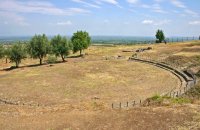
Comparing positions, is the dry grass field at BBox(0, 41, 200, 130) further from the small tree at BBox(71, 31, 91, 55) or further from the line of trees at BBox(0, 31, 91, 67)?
the small tree at BBox(71, 31, 91, 55)

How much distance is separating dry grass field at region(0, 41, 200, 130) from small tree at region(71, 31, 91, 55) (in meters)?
17.5

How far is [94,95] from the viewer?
1848 inches

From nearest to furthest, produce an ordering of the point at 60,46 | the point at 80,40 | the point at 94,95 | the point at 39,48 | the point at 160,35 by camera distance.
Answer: the point at 94,95 < the point at 39,48 < the point at 60,46 < the point at 80,40 < the point at 160,35

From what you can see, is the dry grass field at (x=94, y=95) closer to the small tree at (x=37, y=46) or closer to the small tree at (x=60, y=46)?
the small tree at (x=60, y=46)

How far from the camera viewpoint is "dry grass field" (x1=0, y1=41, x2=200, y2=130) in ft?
91.4

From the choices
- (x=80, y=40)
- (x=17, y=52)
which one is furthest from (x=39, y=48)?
(x=80, y=40)

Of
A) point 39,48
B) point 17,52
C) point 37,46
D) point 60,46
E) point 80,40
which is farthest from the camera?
point 80,40

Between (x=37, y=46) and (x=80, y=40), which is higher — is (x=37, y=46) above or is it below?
below

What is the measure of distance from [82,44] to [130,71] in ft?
124

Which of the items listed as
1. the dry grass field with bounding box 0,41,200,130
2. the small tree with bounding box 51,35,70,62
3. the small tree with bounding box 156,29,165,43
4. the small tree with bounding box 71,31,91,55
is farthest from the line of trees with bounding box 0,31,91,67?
the small tree with bounding box 156,29,165,43

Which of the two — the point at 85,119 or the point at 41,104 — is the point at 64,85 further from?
the point at 85,119

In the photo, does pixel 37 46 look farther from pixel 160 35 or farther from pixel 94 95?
pixel 160 35

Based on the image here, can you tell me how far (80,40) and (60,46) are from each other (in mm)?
13950

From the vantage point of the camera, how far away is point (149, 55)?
93.8 metres
